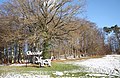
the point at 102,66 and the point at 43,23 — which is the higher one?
the point at 43,23

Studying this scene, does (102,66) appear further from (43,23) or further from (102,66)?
(43,23)

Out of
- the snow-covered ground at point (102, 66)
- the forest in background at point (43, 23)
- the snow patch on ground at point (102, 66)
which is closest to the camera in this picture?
the snow-covered ground at point (102, 66)

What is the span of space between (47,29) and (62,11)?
317 centimetres

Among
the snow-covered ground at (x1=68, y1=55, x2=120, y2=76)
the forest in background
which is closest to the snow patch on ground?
Answer: the snow-covered ground at (x1=68, y1=55, x2=120, y2=76)

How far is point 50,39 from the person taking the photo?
29828 mm

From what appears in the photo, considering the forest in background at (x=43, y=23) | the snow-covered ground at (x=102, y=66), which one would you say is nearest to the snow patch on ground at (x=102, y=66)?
the snow-covered ground at (x=102, y=66)

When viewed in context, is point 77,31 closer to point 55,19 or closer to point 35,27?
point 55,19

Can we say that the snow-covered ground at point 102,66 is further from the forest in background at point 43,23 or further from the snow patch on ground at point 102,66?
the forest in background at point 43,23

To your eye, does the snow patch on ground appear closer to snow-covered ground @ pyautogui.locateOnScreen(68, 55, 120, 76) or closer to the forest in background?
snow-covered ground @ pyautogui.locateOnScreen(68, 55, 120, 76)

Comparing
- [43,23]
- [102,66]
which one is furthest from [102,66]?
[43,23]

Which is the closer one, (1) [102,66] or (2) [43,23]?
(1) [102,66]

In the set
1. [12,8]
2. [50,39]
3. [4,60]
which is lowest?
[4,60]

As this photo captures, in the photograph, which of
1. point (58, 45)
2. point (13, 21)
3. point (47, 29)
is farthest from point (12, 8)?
point (58, 45)

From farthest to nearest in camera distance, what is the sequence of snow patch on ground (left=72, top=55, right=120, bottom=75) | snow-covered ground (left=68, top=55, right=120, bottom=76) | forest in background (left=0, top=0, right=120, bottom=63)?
forest in background (left=0, top=0, right=120, bottom=63), snow patch on ground (left=72, top=55, right=120, bottom=75), snow-covered ground (left=68, top=55, right=120, bottom=76)
